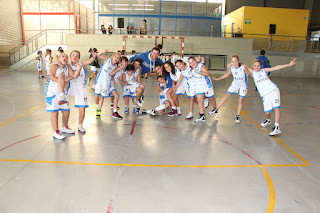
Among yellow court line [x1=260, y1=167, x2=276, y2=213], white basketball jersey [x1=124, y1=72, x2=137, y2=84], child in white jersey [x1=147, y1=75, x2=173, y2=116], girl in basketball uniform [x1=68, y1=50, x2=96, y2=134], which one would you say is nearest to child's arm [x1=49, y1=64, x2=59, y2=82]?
girl in basketball uniform [x1=68, y1=50, x2=96, y2=134]

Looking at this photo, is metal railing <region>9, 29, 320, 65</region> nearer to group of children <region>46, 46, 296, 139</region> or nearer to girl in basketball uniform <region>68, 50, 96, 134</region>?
Answer: group of children <region>46, 46, 296, 139</region>

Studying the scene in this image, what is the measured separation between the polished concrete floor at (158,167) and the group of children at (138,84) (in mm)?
477

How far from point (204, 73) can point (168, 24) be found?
20745mm

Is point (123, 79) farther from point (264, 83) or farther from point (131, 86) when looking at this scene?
point (264, 83)

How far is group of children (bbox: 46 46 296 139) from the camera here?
491 centimetres

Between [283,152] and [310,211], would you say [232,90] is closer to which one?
[283,152]

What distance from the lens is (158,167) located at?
3883mm

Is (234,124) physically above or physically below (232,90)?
below

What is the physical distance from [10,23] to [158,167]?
25.8 metres

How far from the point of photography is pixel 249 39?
21.6 metres

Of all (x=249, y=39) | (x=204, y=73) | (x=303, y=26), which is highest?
(x=303, y=26)

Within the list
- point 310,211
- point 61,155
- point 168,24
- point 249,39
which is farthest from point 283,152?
point 168,24

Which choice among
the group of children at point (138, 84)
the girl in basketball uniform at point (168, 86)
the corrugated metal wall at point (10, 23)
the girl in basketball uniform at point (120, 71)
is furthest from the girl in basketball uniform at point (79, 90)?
the corrugated metal wall at point (10, 23)

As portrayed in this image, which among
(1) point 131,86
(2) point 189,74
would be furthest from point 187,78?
(1) point 131,86
